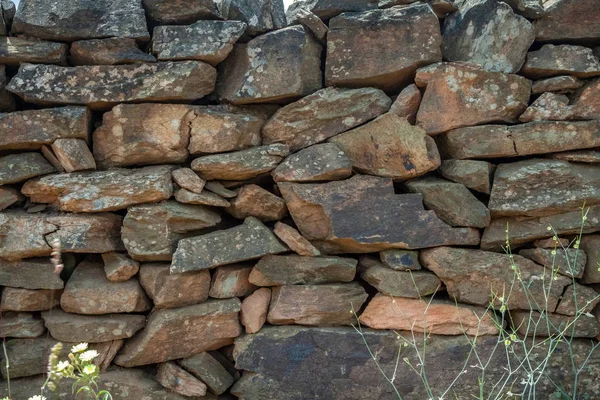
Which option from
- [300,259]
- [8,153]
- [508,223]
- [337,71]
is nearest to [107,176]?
[8,153]

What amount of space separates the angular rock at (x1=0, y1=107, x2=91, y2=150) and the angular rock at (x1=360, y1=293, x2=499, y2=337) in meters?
2.17

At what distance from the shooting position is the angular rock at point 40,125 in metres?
3.42

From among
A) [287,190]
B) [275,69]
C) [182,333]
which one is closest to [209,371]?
[182,333]

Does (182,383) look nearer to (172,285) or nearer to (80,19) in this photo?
(172,285)

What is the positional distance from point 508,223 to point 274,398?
184 centimetres

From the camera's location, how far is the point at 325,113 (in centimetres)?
358

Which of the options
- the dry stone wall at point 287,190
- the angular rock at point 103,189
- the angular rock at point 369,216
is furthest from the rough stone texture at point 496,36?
the angular rock at point 103,189

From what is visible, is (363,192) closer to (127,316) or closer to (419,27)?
(419,27)

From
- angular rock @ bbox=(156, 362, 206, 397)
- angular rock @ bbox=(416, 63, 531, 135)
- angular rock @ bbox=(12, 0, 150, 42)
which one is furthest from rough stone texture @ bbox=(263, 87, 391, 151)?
angular rock @ bbox=(156, 362, 206, 397)

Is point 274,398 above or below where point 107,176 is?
below

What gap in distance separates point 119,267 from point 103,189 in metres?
0.49

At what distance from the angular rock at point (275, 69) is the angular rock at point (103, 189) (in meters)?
0.74

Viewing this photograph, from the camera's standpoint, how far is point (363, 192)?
3500 mm

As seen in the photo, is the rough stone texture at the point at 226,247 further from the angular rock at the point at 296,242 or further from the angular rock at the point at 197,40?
the angular rock at the point at 197,40
